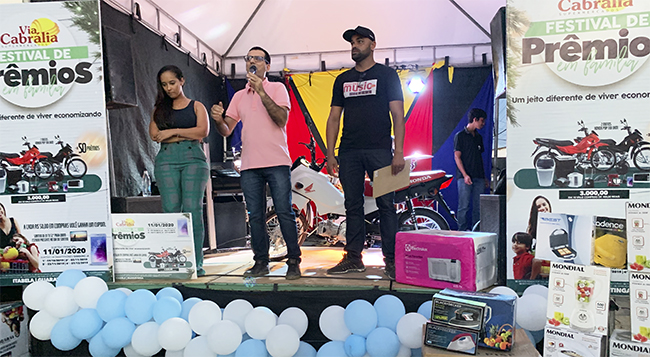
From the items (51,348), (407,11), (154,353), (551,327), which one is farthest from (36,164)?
(407,11)

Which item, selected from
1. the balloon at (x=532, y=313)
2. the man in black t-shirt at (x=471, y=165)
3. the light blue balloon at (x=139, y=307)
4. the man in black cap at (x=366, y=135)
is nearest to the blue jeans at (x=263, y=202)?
the man in black cap at (x=366, y=135)

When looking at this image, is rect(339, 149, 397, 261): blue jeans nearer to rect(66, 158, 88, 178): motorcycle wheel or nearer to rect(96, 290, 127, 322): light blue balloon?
rect(96, 290, 127, 322): light blue balloon

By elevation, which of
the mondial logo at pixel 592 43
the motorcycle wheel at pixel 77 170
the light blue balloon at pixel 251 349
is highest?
the mondial logo at pixel 592 43

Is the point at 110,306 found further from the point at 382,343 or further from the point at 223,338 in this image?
the point at 382,343

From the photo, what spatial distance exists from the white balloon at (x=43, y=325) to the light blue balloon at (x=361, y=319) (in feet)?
5.54

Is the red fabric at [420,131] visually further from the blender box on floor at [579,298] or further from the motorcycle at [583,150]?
the blender box on floor at [579,298]

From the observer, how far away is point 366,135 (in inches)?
105

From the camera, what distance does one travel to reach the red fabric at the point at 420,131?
5703 mm

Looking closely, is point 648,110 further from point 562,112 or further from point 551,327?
point 551,327

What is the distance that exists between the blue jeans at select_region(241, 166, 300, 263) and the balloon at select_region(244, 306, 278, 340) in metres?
0.59

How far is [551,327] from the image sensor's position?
1.90 m

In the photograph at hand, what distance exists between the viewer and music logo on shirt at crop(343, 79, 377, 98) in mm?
2668

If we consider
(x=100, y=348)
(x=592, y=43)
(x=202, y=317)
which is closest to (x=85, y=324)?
(x=100, y=348)

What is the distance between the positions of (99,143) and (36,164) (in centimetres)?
42
